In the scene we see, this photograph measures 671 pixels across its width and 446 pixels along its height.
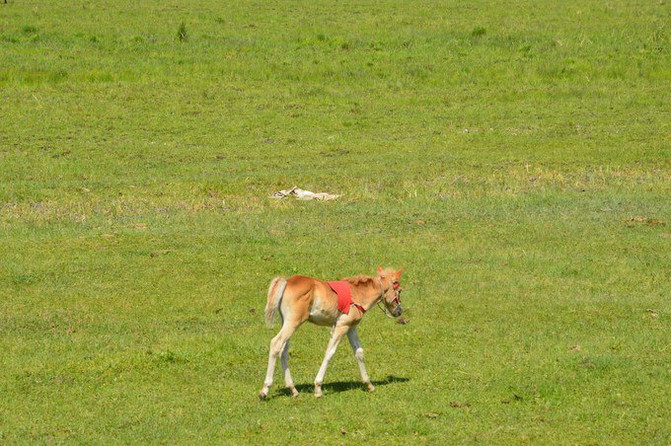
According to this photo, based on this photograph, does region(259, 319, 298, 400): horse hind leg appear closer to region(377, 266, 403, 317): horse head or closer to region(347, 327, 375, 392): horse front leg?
region(347, 327, 375, 392): horse front leg

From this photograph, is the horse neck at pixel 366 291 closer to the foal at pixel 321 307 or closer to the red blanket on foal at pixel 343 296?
the foal at pixel 321 307

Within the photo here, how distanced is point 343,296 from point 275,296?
0.87 metres

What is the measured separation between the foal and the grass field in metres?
Result: 0.56

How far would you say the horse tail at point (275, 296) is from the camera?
1229 cm

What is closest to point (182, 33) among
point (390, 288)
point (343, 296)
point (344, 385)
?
point (344, 385)

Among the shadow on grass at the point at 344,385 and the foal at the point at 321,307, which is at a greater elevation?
the foal at the point at 321,307

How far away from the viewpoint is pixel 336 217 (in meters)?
23.8

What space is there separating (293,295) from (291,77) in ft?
96.6

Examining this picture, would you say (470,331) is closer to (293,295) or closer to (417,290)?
(417,290)

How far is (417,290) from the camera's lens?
60.6 ft

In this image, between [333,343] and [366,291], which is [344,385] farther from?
[366,291]

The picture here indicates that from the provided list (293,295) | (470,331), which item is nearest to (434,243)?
(470,331)

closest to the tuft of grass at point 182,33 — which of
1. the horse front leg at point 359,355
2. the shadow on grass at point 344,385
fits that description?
the shadow on grass at point 344,385

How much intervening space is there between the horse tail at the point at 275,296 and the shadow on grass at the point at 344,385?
1330 millimetres
